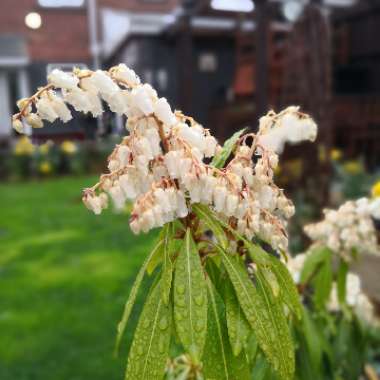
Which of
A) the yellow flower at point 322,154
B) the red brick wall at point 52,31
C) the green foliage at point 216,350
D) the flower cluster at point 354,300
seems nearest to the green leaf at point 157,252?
the green foliage at point 216,350

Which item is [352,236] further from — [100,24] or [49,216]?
[100,24]

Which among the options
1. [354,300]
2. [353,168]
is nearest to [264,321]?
[354,300]

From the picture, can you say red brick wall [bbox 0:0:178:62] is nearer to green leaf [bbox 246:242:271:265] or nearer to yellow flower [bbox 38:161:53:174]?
yellow flower [bbox 38:161:53:174]

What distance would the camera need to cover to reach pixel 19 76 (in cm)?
1066

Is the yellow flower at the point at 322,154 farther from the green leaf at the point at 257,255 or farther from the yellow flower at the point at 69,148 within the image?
the yellow flower at the point at 69,148

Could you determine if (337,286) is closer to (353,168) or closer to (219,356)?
(219,356)

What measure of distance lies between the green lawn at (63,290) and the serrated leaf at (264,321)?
160 cm

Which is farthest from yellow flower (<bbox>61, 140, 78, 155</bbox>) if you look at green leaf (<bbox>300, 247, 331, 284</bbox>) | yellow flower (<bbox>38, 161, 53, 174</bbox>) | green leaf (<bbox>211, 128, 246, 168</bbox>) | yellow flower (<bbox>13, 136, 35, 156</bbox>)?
green leaf (<bbox>211, 128, 246, 168</bbox>)

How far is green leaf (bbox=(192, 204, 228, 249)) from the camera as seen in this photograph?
2.44 feet

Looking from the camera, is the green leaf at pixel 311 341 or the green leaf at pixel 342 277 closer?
the green leaf at pixel 311 341

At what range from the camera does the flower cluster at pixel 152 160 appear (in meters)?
0.66

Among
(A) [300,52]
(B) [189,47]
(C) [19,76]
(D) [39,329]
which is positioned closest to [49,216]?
(B) [189,47]

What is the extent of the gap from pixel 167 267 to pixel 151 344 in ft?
0.36

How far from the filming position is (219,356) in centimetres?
76
